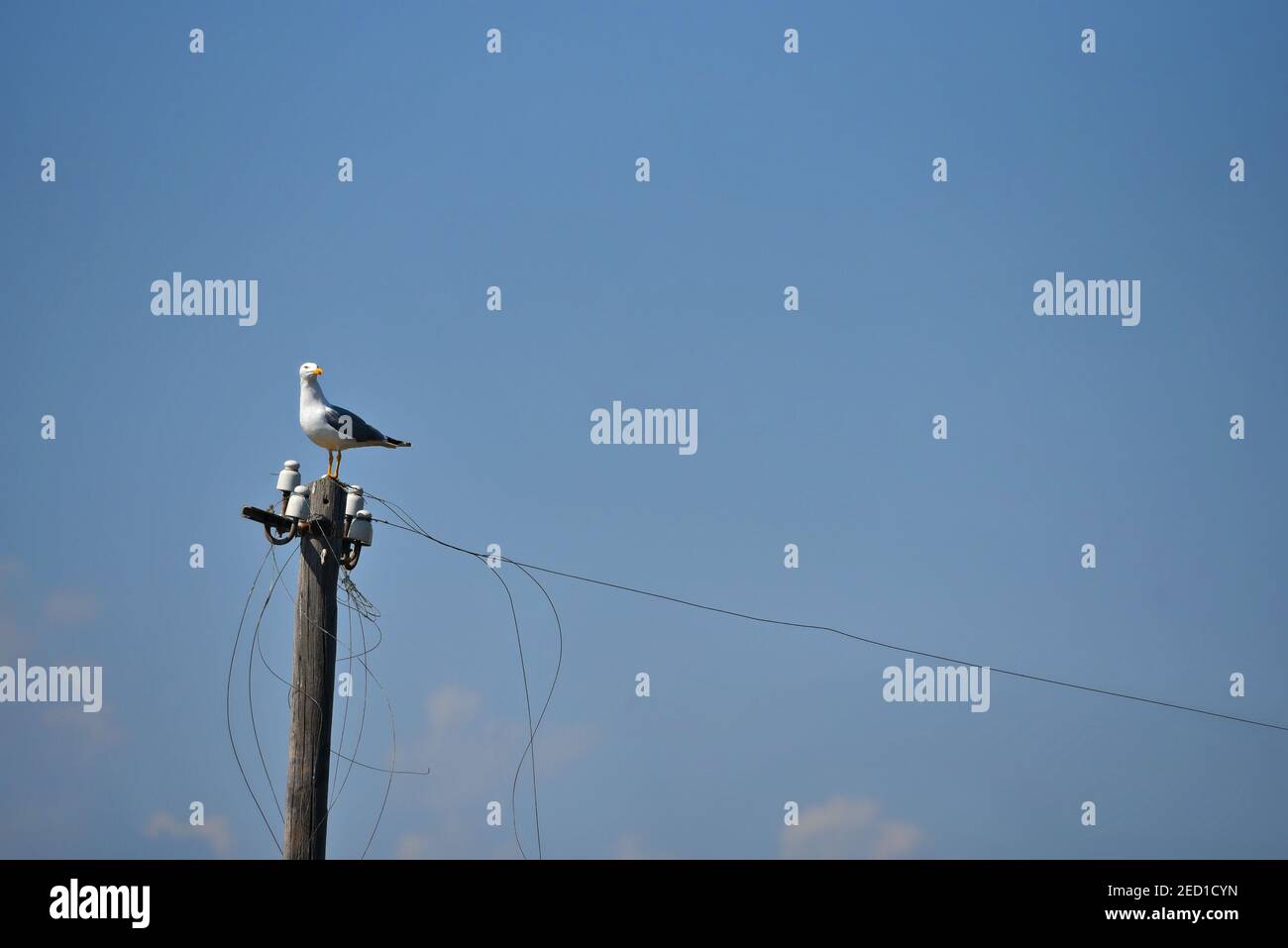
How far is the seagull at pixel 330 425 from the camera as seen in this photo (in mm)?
10547

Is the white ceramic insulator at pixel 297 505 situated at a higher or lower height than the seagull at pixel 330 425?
lower

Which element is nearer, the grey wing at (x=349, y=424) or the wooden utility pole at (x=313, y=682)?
the wooden utility pole at (x=313, y=682)

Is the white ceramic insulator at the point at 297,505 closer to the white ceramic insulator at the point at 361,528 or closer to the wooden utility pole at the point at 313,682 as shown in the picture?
the wooden utility pole at the point at 313,682

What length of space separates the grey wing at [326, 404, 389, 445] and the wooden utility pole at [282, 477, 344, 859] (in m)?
0.87

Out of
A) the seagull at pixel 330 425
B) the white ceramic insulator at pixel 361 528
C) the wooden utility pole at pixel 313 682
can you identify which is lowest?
the wooden utility pole at pixel 313 682

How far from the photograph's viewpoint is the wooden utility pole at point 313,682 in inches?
360

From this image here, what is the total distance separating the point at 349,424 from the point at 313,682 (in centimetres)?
219

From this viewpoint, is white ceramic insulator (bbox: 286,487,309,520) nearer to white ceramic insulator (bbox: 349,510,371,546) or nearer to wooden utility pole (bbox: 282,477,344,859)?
wooden utility pole (bbox: 282,477,344,859)

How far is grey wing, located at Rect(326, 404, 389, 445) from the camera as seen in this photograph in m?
10.6

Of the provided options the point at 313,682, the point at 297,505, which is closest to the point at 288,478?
the point at 297,505

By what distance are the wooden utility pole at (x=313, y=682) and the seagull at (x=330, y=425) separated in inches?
33.0
